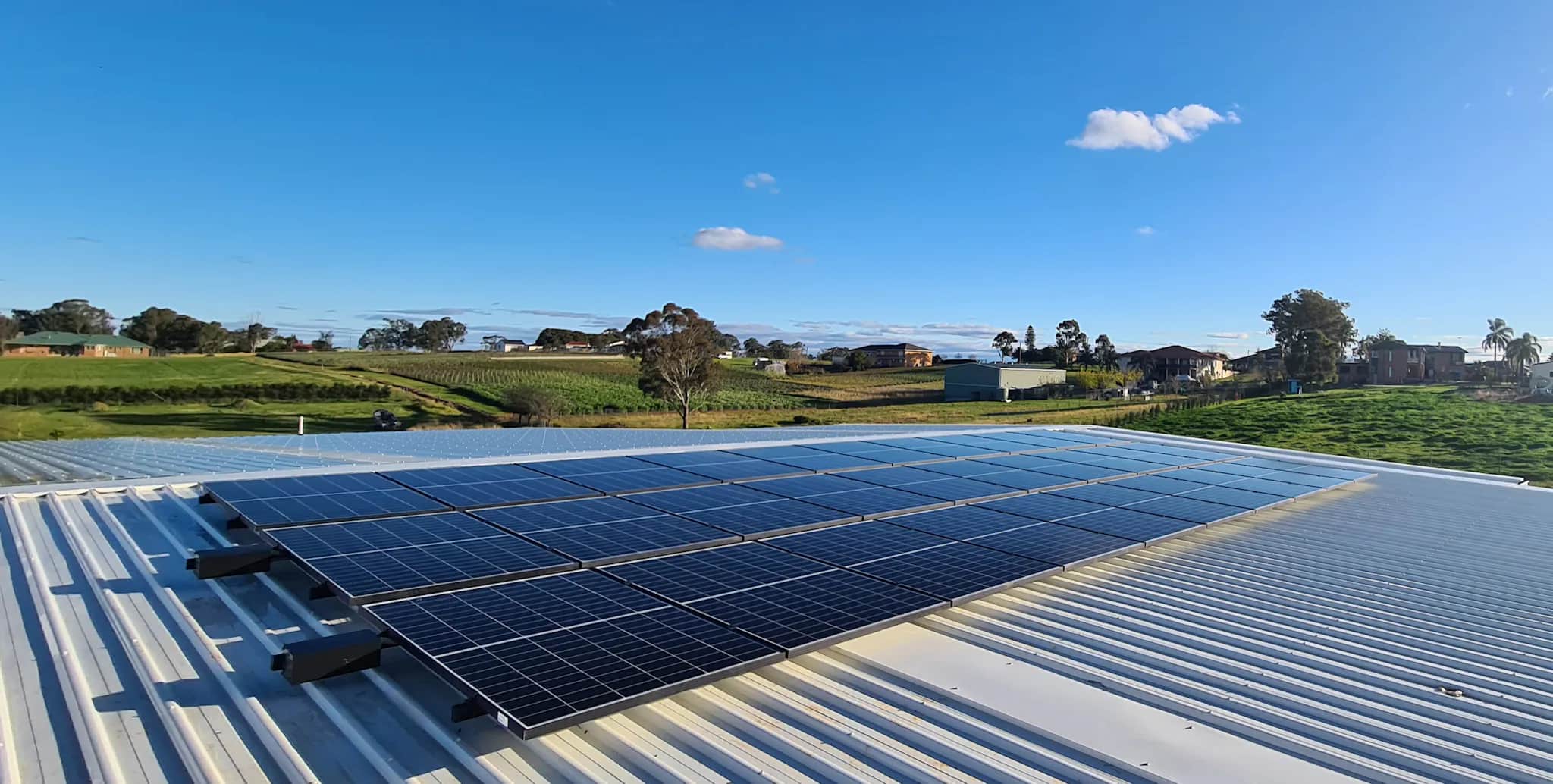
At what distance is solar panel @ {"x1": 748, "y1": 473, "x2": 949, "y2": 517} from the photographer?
39.2 ft

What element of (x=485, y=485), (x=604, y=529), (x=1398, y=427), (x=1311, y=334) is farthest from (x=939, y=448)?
(x=1311, y=334)

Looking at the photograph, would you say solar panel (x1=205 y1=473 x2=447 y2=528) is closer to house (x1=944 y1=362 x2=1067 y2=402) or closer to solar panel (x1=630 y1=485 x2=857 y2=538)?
solar panel (x1=630 y1=485 x2=857 y2=538)

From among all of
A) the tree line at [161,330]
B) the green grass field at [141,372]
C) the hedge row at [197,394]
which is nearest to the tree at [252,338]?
the tree line at [161,330]

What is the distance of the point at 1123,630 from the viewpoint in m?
7.80

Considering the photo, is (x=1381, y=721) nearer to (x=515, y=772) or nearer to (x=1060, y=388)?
(x=515, y=772)

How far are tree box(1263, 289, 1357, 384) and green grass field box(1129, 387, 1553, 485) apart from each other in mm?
18423

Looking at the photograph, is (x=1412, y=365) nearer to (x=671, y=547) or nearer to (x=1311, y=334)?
(x=1311, y=334)

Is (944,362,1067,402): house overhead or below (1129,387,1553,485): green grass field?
overhead

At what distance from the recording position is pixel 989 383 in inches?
3499

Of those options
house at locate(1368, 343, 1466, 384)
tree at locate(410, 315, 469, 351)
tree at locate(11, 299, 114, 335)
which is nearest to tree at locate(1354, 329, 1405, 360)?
house at locate(1368, 343, 1466, 384)

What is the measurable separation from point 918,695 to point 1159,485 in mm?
11478

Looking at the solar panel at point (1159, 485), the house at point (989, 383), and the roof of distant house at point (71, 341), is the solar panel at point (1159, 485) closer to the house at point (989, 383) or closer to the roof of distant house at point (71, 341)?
the house at point (989, 383)

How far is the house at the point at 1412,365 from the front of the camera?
107 meters

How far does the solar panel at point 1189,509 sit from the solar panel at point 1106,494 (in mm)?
254
